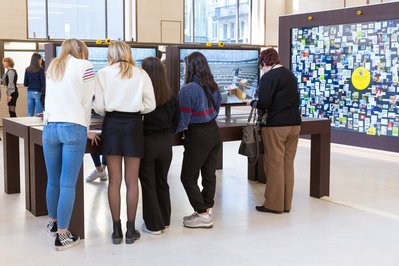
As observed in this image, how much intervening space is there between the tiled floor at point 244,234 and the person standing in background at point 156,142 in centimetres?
18

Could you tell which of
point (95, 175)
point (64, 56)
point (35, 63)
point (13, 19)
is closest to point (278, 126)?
point (64, 56)

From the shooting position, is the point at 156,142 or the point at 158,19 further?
the point at 158,19

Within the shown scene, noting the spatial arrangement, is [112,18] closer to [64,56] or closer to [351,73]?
[351,73]

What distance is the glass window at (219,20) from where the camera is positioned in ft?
47.0

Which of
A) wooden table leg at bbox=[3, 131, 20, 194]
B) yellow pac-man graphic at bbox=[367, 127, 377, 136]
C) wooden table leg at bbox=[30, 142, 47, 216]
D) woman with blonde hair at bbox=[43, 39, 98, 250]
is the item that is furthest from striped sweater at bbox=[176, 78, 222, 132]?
yellow pac-man graphic at bbox=[367, 127, 377, 136]

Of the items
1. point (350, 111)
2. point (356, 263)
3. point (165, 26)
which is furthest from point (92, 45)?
point (165, 26)

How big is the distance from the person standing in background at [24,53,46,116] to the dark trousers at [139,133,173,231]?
5.20 m

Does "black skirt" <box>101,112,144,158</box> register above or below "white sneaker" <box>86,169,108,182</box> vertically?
above

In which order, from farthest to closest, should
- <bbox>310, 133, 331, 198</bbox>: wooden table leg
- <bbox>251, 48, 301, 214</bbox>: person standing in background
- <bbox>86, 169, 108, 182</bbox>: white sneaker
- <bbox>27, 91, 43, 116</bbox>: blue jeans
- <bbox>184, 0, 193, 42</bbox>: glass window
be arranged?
<bbox>184, 0, 193, 42</bbox>: glass window < <bbox>27, 91, 43, 116</bbox>: blue jeans < <bbox>86, 169, 108, 182</bbox>: white sneaker < <bbox>310, 133, 331, 198</bbox>: wooden table leg < <bbox>251, 48, 301, 214</bbox>: person standing in background

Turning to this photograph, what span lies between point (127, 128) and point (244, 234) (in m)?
1.22

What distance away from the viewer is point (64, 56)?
3820 mm

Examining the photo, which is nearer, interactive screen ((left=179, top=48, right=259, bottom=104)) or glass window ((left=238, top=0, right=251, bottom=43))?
interactive screen ((left=179, top=48, right=259, bottom=104))

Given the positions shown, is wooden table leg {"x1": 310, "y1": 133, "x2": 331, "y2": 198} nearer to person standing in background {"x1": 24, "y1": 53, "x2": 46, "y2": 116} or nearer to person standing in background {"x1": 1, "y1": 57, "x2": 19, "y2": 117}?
person standing in background {"x1": 24, "y1": 53, "x2": 46, "y2": 116}

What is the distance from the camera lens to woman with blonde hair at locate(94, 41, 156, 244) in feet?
12.6
